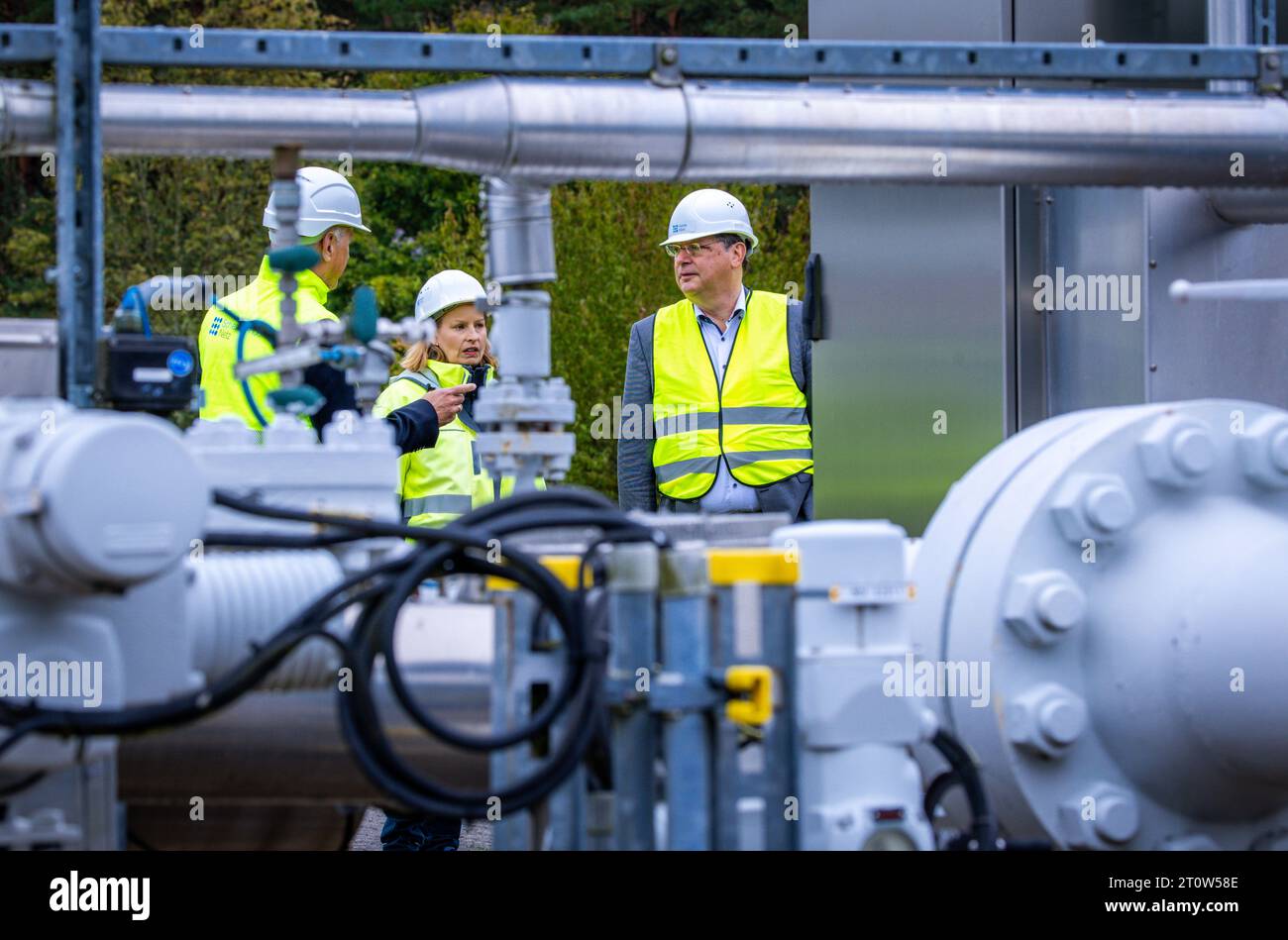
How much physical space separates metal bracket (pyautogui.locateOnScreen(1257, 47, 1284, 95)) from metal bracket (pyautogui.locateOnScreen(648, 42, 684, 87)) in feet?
3.96

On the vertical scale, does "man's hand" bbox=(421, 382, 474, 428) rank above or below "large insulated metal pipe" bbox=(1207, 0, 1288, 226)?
below

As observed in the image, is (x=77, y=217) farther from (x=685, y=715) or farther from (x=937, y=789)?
(x=937, y=789)

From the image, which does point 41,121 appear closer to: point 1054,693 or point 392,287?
point 1054,693

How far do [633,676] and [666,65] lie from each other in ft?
4.20

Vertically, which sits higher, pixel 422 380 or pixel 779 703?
pixel 422 380

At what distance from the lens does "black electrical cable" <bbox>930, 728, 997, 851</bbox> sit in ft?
8.76

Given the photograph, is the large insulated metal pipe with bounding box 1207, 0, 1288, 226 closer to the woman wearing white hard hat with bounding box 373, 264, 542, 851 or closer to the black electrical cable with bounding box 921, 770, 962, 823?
the black electrical cable with bounding box 921, 770, 962, 823

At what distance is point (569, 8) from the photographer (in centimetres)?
2300

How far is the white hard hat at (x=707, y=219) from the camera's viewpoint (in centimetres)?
549

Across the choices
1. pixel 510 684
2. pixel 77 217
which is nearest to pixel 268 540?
pixel 510 684

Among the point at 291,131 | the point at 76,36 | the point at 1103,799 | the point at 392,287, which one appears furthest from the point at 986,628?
the point at 392,287

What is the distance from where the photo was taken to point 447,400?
529cm

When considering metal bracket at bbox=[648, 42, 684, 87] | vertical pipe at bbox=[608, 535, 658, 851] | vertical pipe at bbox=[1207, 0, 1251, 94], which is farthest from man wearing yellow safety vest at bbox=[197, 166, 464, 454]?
vertical pipe at bbox=[1207, 0, 1251, 94]

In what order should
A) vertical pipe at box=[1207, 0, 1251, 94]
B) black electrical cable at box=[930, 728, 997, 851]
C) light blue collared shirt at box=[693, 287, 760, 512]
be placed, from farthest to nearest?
light blue collared shirt at box=[693, 287, 760, 512] < vertical pipe at box=[1207, 0, 1251, 94] < black electrical cable at box=[930, 728, 997, 851]
